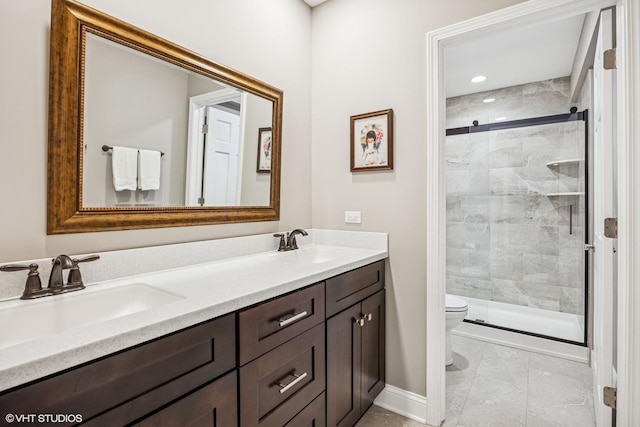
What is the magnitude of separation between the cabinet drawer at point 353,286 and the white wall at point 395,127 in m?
0.14

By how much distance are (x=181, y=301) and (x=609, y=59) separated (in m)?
2.12

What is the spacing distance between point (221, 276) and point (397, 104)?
1.44 m

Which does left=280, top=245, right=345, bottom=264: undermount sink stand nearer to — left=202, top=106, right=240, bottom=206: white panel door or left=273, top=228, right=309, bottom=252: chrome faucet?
left=273, top=228, right=309, bottom=252: chrome faucet

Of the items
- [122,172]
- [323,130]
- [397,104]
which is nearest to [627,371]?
[397,104]

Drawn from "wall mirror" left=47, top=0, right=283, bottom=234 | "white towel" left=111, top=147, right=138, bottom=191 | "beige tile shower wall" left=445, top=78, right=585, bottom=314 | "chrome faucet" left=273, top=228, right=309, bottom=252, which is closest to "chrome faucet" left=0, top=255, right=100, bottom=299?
"wall mirror" left=47, top=0, right=283, bottom=234

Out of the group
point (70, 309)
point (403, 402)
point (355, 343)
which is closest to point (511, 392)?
point (403, 402)

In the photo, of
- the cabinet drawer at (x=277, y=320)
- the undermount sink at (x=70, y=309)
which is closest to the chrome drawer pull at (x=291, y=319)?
the cabinet drawer at (x=277, y=320)

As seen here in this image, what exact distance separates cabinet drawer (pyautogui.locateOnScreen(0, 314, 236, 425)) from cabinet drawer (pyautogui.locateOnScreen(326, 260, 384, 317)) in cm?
60

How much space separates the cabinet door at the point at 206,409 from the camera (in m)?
0.83

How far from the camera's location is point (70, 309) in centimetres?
106

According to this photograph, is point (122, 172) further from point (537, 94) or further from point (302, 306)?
point (537, 94)

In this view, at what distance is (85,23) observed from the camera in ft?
3.95

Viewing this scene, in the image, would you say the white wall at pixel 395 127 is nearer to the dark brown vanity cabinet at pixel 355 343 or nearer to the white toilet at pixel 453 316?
the dark brown vanity cabinet at pixel 355 343

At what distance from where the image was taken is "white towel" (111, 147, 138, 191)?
4.31ft
